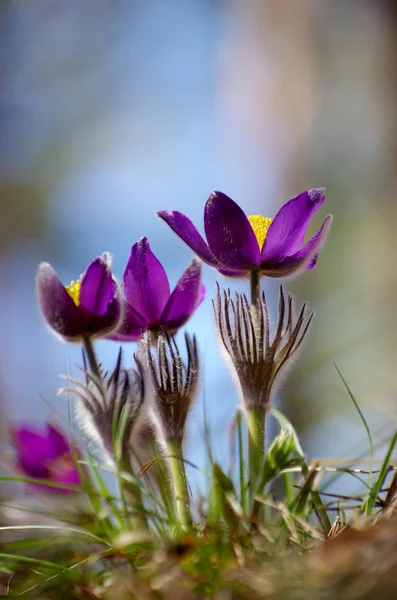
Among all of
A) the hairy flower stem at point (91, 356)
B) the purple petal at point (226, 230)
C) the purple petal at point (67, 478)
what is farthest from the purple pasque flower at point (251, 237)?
the purple petal at point (67, 478)

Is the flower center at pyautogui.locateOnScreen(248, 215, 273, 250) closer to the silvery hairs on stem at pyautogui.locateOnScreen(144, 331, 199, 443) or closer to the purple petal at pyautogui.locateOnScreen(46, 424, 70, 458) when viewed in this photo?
the silvery hairs on stem at pyautogui.locateOnScreen(144, 331, 199, 443)

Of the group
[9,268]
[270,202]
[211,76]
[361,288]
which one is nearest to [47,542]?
[270,202]

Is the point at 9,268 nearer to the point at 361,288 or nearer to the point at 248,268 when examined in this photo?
the point at 361,288

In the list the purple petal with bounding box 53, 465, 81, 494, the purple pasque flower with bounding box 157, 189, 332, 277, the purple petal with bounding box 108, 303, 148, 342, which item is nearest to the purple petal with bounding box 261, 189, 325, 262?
the purple pasque flower with bounding box 157, 189, 332, 277

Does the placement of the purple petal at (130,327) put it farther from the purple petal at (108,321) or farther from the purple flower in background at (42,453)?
the purple flower in background at (42,453)

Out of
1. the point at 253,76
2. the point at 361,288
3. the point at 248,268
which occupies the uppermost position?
the point at 253,76

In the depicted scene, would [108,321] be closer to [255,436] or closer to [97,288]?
[97,288]

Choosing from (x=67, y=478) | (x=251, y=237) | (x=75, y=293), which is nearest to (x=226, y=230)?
(x=251, y=237)
